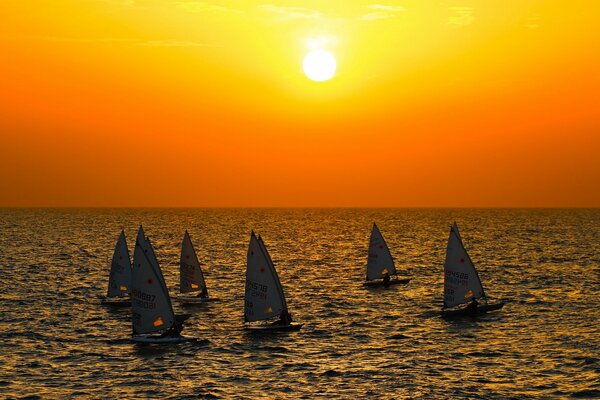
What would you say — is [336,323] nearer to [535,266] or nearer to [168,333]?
[168,333]

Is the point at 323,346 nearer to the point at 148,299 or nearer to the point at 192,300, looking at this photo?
the point at 148,299

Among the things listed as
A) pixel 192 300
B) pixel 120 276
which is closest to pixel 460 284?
pixel 192 300

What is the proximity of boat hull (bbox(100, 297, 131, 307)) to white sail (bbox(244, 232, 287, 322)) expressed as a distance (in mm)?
20075

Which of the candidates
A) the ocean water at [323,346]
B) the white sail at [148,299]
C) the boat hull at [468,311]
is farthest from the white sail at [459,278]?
the white sail at [148,299]

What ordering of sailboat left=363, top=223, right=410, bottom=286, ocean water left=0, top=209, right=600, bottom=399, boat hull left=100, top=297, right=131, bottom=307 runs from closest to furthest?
ocean water left=0, top=209, right=600, bottom=399, boat hull left=100, top=297, right=131, bottom=307, sailboat left=363, top=223, right=410, bottom=286

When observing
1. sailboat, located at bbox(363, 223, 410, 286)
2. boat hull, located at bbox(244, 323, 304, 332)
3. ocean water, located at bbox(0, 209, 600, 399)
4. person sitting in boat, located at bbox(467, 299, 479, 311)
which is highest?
sailboat, located at bbox(363, 223, 410, 286)

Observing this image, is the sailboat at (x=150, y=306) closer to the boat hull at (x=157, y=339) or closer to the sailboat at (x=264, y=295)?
the boat hull at (x=157, y=339)

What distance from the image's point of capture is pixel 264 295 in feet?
219

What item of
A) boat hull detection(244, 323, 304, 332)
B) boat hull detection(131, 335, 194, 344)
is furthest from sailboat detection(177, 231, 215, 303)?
boat hull detection(131, 335, 194, 344)

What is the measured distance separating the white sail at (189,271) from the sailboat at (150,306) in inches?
954

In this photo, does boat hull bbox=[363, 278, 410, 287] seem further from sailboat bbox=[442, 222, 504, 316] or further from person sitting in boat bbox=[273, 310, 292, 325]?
person sitting in boat bbox=[273, 310, 292, 325]

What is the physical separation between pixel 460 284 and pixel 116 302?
36.6m

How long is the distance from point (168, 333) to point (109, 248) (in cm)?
12544

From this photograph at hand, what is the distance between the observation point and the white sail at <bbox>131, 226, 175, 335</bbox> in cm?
6100
